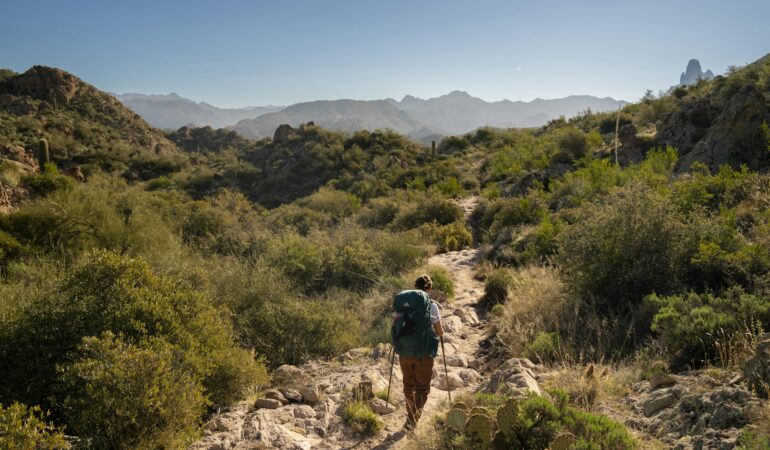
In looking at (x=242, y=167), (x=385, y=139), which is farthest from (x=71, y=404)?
(x=385, y=139)

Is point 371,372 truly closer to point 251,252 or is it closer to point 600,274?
point 600,274

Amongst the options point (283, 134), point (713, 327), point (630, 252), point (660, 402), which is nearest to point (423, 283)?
point (660, 402)

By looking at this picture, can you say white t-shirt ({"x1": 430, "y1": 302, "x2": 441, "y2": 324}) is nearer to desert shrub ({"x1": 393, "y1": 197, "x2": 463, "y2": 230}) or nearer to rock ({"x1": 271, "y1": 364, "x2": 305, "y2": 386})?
rock ({"x1": 271, "y1": 364, "x2": 305, "y2": 386})

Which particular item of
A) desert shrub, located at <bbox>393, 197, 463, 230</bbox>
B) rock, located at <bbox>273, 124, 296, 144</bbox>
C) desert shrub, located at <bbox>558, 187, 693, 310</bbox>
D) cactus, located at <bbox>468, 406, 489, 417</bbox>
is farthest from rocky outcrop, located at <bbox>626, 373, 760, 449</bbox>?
rock, located at <bbox>273, 124, 296, 144</bbox>

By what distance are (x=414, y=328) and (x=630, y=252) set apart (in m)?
4.13

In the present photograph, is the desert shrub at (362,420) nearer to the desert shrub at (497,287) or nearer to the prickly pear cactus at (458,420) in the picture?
the prickly pear cactus at (458,420)

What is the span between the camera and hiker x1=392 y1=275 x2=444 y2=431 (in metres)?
4.70

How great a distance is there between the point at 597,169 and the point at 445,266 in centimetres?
594

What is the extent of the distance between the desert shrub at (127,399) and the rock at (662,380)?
453cm

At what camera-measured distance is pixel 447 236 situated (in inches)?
568

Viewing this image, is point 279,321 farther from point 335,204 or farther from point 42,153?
point 42,153

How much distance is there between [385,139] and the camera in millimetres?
36281

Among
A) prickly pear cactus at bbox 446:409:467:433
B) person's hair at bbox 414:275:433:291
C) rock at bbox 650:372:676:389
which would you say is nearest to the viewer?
prickly pear cactus at bbox 446:409:467:433

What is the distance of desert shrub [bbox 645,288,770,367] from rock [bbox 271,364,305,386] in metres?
4.61
